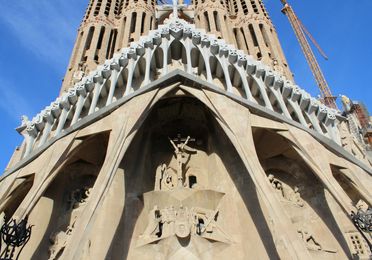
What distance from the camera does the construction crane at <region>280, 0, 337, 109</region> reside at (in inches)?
1278

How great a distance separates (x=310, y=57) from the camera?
119 feet

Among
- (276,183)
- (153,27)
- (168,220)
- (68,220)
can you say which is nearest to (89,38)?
(153,27)

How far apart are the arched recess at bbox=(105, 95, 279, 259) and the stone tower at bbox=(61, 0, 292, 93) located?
5.54 metres

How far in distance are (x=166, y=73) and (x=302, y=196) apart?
609cm

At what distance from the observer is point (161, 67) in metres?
13.1

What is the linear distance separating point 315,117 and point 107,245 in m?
7.82

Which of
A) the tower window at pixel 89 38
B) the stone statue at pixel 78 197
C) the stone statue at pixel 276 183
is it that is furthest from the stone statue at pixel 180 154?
the tower window at pixel 89 38

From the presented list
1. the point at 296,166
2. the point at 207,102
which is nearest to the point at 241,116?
Result: the point at 207,102

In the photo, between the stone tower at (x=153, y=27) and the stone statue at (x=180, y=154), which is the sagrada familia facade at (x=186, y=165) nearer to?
the stone statue at (x=180, y=154)

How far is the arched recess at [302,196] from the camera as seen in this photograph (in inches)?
395

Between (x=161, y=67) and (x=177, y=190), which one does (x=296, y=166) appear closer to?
(x=177, y=190)

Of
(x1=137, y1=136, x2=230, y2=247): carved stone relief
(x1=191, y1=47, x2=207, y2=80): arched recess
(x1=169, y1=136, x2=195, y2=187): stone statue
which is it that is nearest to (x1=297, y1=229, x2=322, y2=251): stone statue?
(x1=137, y1=136, x2=230, y2=247): carved stone relief

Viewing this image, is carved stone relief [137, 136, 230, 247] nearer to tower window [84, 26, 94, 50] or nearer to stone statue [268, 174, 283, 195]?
stone statue [268, 174, 283, 195]

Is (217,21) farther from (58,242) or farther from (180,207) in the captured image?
(58,242)
